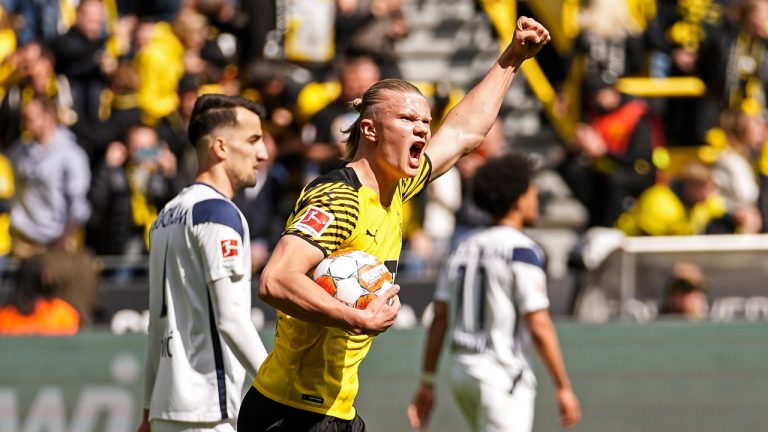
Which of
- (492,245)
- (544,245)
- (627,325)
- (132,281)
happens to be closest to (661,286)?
(627,325)

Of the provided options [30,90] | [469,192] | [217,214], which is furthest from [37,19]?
[217,214]

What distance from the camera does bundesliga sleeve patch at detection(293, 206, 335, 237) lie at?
4.96 m

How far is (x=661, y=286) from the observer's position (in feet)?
36.6

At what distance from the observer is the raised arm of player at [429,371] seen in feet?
27.3

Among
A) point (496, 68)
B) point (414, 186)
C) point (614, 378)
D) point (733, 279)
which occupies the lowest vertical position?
point (614, 378)

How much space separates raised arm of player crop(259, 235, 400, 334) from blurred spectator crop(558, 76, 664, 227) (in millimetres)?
7273

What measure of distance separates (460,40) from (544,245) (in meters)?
3.51

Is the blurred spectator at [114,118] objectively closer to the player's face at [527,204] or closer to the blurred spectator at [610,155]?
the blurred spectator at [610,155]

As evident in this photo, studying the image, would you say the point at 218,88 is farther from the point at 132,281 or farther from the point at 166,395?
the point at 166,395

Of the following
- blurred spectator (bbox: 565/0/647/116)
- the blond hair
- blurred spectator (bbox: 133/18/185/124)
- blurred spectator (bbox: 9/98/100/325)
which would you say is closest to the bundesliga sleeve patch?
the blond hair

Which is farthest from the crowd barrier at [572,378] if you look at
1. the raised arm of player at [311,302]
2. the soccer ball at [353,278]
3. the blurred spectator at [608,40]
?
the raised arm of player at [311,302]

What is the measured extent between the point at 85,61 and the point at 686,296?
586 cm

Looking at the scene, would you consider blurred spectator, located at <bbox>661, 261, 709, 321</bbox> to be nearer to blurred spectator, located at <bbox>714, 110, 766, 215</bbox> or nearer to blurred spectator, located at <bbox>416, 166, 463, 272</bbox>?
blurred spectator, located at <bbox>714, 110, 766, 215</bbox>

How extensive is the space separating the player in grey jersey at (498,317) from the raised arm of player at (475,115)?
2.00 m
